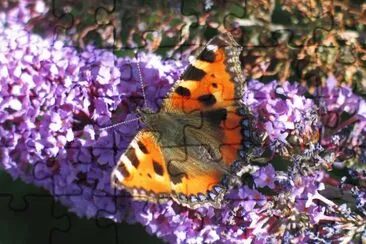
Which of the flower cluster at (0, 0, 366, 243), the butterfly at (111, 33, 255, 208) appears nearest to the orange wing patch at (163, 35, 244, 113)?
the butterfly at (111, 33, 255, 208)

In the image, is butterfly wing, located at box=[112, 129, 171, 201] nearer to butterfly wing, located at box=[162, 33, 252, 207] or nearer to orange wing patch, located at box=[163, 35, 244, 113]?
butterfly wing, located at box=[162, 33, 252, 207]

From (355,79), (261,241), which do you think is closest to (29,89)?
(261,241)

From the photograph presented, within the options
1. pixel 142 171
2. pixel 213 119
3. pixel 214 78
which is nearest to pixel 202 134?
pixel 213 119

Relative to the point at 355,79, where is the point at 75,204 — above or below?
below

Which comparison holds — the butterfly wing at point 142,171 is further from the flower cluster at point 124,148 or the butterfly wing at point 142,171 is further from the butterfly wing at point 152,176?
the flower cluster at point 124,148

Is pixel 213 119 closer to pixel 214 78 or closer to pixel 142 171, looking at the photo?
pixel 214 78

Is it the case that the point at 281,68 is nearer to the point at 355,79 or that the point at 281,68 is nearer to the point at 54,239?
the point at 355,79
